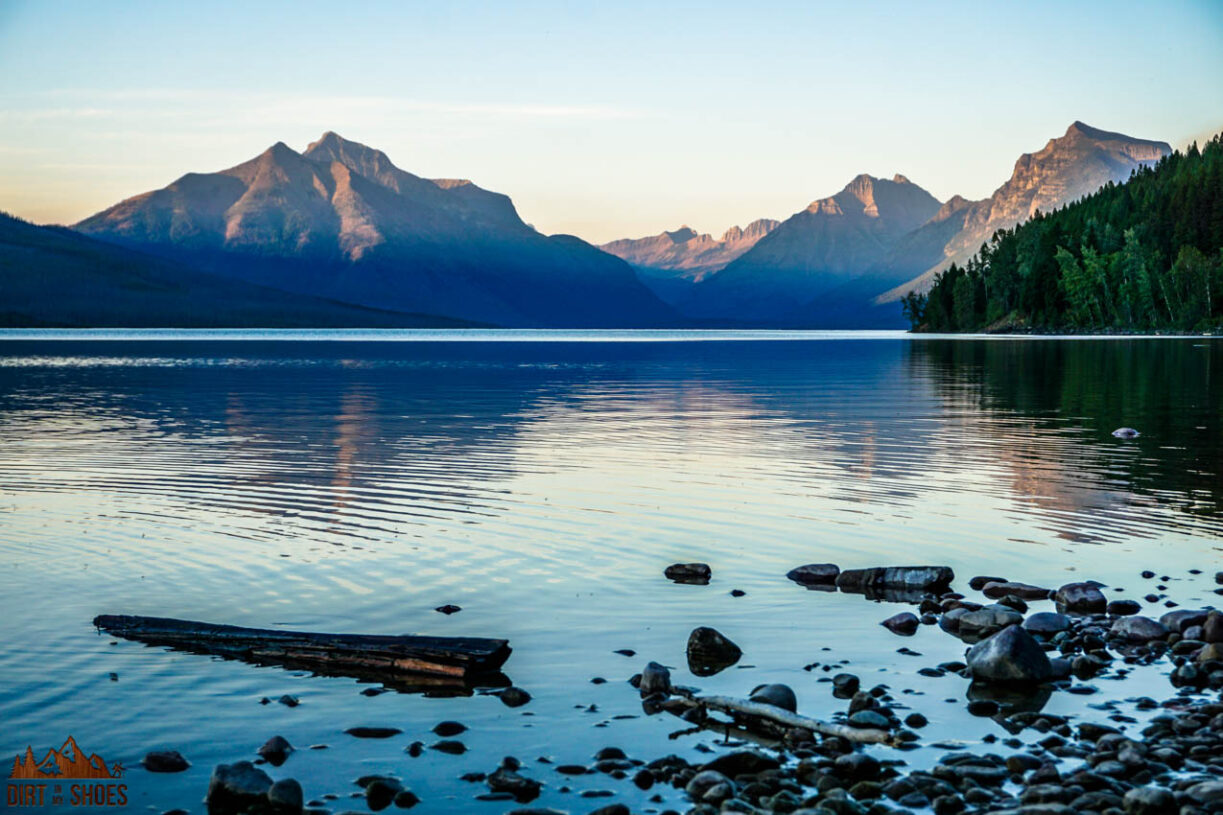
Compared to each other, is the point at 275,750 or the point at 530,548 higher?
the point at 530,548

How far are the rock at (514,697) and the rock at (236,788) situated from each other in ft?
13.4

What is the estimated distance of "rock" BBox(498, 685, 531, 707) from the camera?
54.7 feet

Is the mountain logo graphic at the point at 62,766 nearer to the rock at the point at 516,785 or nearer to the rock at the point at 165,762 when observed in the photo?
the rock at the point at 165,762

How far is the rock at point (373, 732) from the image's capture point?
50.2 feet

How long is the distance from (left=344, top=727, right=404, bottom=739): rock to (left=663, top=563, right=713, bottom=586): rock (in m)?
9.69

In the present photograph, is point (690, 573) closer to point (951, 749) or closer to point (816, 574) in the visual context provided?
point (816, 574)

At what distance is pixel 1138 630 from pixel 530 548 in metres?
13.6

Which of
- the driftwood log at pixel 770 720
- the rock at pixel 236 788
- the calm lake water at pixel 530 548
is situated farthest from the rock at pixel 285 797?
the driftwood log at pixel 770 720

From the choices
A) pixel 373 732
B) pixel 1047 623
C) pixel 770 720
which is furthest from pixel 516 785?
pixel 1047 623

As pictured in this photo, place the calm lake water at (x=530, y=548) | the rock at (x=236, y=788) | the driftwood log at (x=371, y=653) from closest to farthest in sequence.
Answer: the rock at (x=236, y=788), the calm lake water at (x=530, y=548), the driftwood log at (x=371, y=653)

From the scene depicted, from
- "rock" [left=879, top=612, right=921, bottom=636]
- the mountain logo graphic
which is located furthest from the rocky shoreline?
"rock" [left=879, top=612, right=921, bottom=636]

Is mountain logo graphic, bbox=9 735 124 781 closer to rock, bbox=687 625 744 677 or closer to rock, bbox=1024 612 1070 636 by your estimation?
rock, bbox=687 625 744 677

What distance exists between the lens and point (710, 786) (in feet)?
43.8

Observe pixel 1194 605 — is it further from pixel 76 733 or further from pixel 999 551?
pixel 76 733
